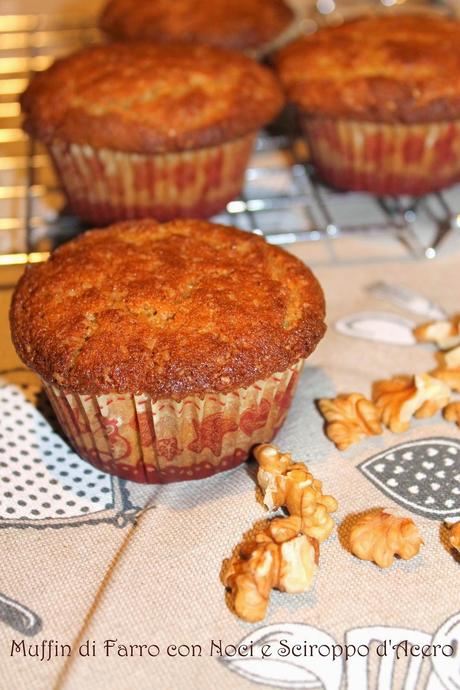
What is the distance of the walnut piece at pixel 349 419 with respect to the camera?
5.19 ft

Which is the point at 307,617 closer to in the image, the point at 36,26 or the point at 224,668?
the point at 224,668

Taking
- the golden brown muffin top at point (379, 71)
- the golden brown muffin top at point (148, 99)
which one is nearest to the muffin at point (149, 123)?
the golden brown muffin top at point (148, 99)

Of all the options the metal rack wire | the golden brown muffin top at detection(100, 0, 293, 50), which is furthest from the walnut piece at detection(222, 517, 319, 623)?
the golden brown muffin top at detection(100, 0, 293, 50)

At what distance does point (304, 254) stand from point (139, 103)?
57 centimetres

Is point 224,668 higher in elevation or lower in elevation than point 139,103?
lower

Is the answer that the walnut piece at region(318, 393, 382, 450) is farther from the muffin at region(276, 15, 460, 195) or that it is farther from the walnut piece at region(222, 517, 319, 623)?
the muffin at region(276, 15, 460, 195)

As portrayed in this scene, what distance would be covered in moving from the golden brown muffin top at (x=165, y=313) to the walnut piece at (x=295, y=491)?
176 mm

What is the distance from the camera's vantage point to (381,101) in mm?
2090

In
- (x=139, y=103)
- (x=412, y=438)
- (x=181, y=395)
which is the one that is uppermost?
(x=139, y=103)

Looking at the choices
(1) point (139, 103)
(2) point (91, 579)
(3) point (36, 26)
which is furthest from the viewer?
(3) point (36, 26)

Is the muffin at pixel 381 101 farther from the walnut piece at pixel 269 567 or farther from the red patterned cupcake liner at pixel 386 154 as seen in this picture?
the walnut piece at pixel 269 567

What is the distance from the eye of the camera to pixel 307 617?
129 cm

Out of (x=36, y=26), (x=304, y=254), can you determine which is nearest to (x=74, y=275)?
(x=304, y=254)

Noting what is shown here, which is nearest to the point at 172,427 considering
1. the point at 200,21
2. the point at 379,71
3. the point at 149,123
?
the point at 149,123
